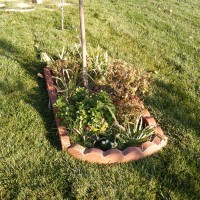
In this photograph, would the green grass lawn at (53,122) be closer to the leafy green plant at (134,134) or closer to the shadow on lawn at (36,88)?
the shadow on lawn at (36,88)

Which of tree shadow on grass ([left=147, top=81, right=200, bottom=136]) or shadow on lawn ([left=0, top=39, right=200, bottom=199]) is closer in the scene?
shadow on lawn ([left=0, top=39, right=200, bottom=199])

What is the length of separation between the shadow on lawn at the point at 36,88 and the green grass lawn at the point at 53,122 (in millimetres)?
13

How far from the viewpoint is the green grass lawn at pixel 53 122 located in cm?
288


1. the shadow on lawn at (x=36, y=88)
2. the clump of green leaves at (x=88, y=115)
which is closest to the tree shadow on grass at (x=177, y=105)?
the clump of green leaves at (x=88, y=115)

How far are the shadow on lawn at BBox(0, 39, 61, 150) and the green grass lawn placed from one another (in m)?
0.01

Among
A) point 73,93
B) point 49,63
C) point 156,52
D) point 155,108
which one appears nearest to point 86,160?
point 73,93

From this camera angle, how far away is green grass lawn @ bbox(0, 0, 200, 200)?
2875mm

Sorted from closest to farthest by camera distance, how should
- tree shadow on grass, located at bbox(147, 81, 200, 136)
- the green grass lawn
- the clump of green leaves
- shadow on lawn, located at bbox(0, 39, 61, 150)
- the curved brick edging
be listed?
the green grass lawn, the curved brick edging, the clump of green leaves, shadow on lawn, located at bbox(0, 39, 61, 150), tree shadow on grass, located at bbox(147, 81, 200, 136)

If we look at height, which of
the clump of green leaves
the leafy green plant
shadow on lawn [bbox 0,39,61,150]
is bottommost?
shadow on lawn [bbox 0,39,61,150]

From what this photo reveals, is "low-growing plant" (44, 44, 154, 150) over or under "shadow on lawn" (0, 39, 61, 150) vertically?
over

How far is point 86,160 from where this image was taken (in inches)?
125

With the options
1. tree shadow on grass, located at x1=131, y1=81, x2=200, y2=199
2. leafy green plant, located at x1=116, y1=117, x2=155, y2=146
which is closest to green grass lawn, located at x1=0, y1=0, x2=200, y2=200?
tree shadow on grass, located at x1=131, y1=81, x2=200, y2=199

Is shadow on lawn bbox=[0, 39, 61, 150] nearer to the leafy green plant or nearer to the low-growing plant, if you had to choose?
the low-growing plant

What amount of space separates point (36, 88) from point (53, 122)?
909mm
